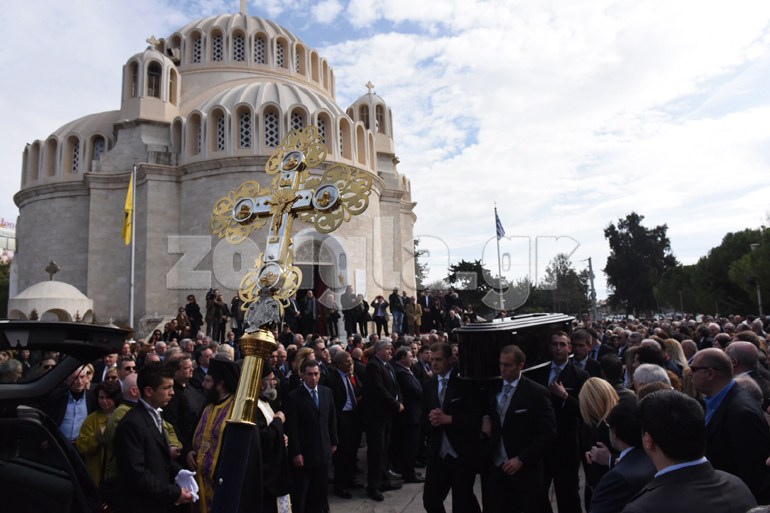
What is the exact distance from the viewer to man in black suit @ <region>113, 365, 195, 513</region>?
3.46m

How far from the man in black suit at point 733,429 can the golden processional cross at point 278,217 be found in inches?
106

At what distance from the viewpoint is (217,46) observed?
1128 inches

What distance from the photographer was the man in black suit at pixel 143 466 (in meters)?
3.46

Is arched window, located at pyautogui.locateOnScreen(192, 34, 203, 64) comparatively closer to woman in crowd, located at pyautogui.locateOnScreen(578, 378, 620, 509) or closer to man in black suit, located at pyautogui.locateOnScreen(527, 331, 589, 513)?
man in black suit, located at pyautogui.locateOnScreen(527, 331, 589, 513)

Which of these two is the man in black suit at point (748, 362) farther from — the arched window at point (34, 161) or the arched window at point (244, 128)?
the arched window at point (34, 161)

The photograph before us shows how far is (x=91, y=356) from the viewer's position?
8.91 feet

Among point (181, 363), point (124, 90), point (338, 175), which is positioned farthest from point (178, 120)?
point (338, 175)

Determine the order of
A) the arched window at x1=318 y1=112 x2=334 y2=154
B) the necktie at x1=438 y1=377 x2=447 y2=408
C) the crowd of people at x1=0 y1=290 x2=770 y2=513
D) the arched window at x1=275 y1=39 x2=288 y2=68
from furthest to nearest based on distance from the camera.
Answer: the arched window at x1=275 y1=39 x2=288 y2=68, the arched window at x1=318 y1=112 x2=334 y2=154, the necktie at x1=438 y1=377 x2=447 y2=408, the crowd of people at x1=0 y1=290 x2=770 y2=513

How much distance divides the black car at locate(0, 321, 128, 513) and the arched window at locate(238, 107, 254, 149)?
20525 millimetres

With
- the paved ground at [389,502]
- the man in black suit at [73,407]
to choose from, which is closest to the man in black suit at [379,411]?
the paved ground at [389,502]

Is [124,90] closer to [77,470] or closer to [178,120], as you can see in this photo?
[178,120]

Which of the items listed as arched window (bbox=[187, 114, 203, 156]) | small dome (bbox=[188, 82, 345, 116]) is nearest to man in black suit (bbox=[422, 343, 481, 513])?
small dome (bbox=[188, 82, 345, 116])

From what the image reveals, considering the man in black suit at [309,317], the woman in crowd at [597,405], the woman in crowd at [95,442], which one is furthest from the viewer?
the man in black suit at [309,317]

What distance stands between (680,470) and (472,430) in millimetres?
2834
